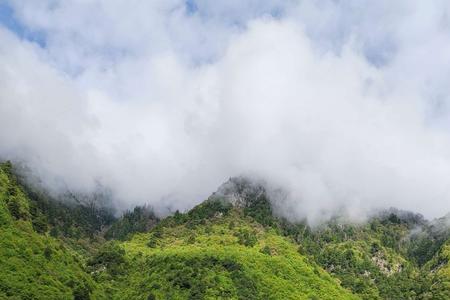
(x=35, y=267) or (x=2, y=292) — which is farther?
(x=35, y=267)

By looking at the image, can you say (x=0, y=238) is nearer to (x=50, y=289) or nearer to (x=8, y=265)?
(x=8, y=265)

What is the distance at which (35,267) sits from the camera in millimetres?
199000

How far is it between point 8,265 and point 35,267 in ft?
36.7

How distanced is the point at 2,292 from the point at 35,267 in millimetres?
22761

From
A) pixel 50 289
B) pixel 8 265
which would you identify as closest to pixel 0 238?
pixel 8 265

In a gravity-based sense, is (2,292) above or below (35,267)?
below

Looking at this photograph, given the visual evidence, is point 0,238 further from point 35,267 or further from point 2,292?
point 2,292

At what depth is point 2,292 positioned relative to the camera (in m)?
177

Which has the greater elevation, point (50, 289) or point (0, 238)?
point (0, 238)

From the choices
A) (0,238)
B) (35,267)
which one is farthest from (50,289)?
(0,238)

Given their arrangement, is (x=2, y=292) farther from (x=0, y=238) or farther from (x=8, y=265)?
(x=0, y=238)

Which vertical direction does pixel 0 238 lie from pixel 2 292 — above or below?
above

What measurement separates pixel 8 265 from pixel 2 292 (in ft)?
48.4

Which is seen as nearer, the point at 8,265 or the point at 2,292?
the point at 2,292
